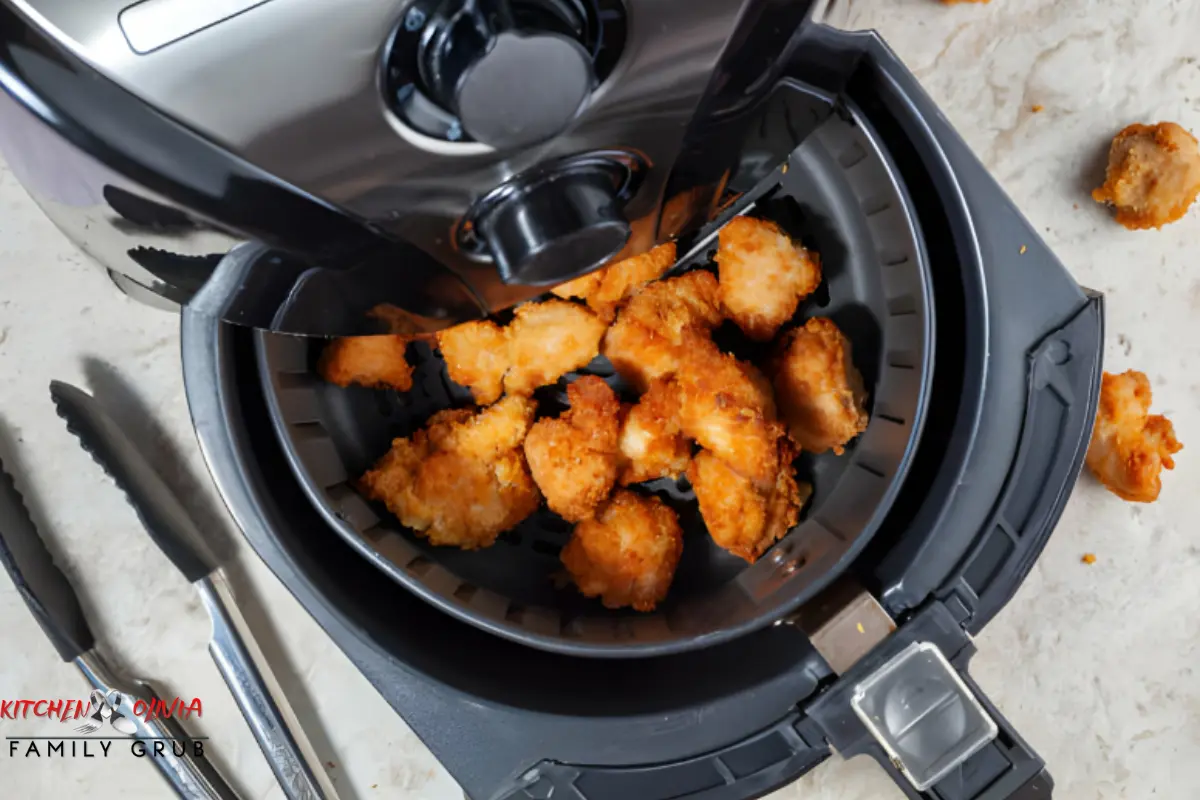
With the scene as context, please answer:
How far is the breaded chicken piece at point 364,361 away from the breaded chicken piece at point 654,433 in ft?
0.69

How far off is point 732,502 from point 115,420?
24.5 inches

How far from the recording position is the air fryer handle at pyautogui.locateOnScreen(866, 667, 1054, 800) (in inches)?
25.6

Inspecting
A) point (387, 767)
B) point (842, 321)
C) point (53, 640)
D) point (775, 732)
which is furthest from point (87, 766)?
point (842, 321)

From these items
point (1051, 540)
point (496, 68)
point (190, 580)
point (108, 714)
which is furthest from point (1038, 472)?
point (108, 714)

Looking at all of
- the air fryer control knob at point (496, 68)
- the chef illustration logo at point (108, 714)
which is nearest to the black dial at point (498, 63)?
the air fryer control knob at point (496, 68)

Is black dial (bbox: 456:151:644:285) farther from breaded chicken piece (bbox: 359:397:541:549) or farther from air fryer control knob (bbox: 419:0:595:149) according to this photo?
breaded chicken piece (bbox: 359:397:541:549)

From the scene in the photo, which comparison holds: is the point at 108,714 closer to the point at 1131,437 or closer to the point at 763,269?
the point at 763,269

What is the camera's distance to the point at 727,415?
0.75m

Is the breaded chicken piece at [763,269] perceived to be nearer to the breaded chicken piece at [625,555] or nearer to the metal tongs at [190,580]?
the breaded chicken piece at [625,555]

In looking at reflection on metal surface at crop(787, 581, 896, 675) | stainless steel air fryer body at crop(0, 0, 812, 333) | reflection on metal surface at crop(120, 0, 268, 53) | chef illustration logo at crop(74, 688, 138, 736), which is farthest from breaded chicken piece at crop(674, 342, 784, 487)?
chef illustration logo at crop(74, 688, 138, 736)

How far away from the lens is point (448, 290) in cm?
56

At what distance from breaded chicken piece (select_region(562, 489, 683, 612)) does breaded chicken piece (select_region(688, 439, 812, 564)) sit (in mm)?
50

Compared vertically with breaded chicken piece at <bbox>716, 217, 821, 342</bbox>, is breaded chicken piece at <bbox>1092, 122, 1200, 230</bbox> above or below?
below

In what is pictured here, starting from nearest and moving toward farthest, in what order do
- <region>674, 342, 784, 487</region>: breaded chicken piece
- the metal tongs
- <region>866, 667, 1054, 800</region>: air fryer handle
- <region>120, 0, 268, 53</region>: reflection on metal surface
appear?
<region>120, 0, 268, 53</region>: reflection on metal surface
<region>866, 667, 1054, 800</region>: air fryer handle
<region>674, 342, 784, 487</region>: breaded chicken piece
the metal tongs
